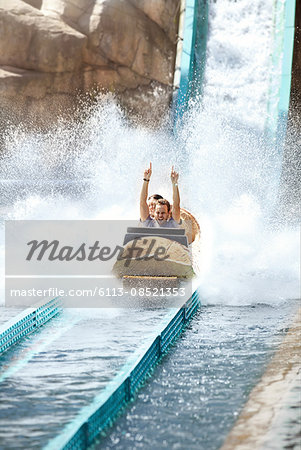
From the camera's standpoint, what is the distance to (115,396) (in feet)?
7.37

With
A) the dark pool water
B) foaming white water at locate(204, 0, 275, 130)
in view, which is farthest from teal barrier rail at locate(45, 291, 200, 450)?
foaming white water at locate(204, 0, 275, 130)

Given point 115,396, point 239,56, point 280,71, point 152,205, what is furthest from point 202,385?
point 239,56

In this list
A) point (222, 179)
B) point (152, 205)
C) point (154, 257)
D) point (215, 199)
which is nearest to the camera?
point (154, 257)

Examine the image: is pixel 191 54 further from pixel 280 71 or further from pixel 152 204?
pixel 152 204

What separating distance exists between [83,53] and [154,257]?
1006 cm

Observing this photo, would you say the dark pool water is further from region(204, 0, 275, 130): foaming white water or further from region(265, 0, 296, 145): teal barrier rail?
region(204, 0, 275, 130): foaming white water

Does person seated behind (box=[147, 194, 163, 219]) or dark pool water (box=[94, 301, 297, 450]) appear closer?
dark pool water (box=[94, 301, 297, 450])

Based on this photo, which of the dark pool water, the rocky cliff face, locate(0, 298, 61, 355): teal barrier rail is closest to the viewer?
the dark pool water

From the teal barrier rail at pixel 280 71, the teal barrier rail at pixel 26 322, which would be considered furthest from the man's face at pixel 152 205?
the teal barrier rail at pixel 280 71

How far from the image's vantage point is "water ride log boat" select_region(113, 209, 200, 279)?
4.00 meters

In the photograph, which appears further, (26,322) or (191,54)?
→ (191,54)

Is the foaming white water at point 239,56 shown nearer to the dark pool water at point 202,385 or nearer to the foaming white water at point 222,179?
the foaming white water at point 222,179

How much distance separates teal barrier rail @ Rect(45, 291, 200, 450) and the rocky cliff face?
416 inches

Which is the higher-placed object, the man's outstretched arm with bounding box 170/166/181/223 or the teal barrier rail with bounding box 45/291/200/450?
the man's outstretched arm with bounding box 170/166/181/223
